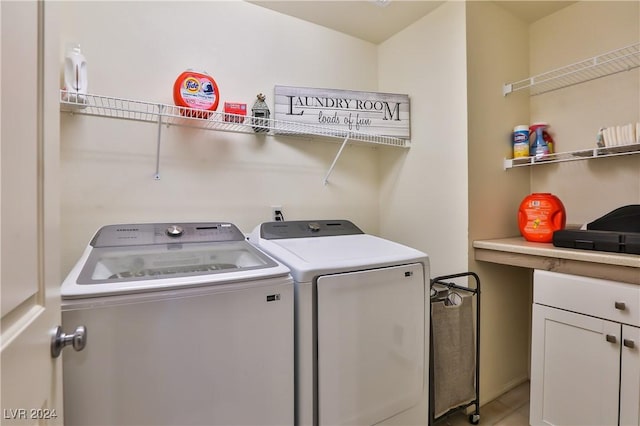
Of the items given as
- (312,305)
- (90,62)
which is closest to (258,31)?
(90,62)

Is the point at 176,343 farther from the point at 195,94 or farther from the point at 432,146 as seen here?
the point at 432,146

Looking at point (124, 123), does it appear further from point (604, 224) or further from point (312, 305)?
point (604, 224)

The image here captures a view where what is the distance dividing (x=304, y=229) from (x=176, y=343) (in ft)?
3.20

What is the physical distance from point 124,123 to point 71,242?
0.66 m

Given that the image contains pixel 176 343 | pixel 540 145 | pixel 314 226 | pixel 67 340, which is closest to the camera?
pixel 67 340

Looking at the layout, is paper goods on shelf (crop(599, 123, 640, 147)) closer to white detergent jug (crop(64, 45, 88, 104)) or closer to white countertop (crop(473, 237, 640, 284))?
white countertop (crop(473, 237, 640, 284))

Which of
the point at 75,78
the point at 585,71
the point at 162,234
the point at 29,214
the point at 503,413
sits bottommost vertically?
the point at 503,413

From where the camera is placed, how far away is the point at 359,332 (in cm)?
132

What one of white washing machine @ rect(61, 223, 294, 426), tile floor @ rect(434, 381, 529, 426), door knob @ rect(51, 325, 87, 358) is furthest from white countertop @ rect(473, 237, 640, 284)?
door knob @ rect(51, 325, 87, 358)

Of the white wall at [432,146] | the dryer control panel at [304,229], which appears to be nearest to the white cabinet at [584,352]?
the white wall at [432,146]

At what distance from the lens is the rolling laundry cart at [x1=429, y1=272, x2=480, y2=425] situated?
5.63ft

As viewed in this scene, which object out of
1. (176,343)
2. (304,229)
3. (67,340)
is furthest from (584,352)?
(67,340)

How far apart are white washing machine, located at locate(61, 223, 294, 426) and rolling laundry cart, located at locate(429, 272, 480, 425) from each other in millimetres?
920

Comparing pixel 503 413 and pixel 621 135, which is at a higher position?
pixel 621 135
